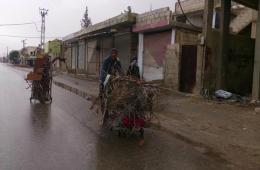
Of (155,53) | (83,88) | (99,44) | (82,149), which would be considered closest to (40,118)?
(82,149)

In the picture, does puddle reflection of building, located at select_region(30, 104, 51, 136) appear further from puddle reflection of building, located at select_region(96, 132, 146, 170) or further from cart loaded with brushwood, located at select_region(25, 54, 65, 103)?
puddle reflection of building, located at select_region(96, 132, 146, 170)

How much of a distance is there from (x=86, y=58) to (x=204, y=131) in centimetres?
3251

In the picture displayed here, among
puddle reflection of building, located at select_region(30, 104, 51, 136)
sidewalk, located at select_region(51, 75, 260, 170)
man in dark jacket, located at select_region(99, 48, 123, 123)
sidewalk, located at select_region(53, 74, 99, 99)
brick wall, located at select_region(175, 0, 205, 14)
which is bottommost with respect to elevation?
sidewalk, located at select_region(53, 74, 99, 99)

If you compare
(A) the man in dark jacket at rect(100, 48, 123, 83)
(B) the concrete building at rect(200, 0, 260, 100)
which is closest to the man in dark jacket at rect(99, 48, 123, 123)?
(A) the man in dark jacket at rect(100, 48, 123, 83)

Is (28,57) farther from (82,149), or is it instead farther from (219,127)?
(82,149)

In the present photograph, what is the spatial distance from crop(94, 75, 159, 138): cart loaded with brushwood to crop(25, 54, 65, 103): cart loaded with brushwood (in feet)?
22.0

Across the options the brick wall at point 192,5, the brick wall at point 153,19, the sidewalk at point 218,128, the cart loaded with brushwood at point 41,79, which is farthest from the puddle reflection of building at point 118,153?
the brick wall at point 192,5

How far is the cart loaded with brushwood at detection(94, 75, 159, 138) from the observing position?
8594 millimetres

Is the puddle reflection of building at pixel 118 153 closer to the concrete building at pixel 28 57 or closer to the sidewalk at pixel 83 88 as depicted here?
the sidewalk at pixel 83 88

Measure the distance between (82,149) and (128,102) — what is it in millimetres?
1588

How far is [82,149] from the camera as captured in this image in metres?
7.52

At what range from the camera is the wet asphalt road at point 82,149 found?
650 cm

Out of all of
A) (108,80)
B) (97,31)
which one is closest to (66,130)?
(108,80)

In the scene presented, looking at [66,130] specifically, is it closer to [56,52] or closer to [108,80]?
[108,80]
